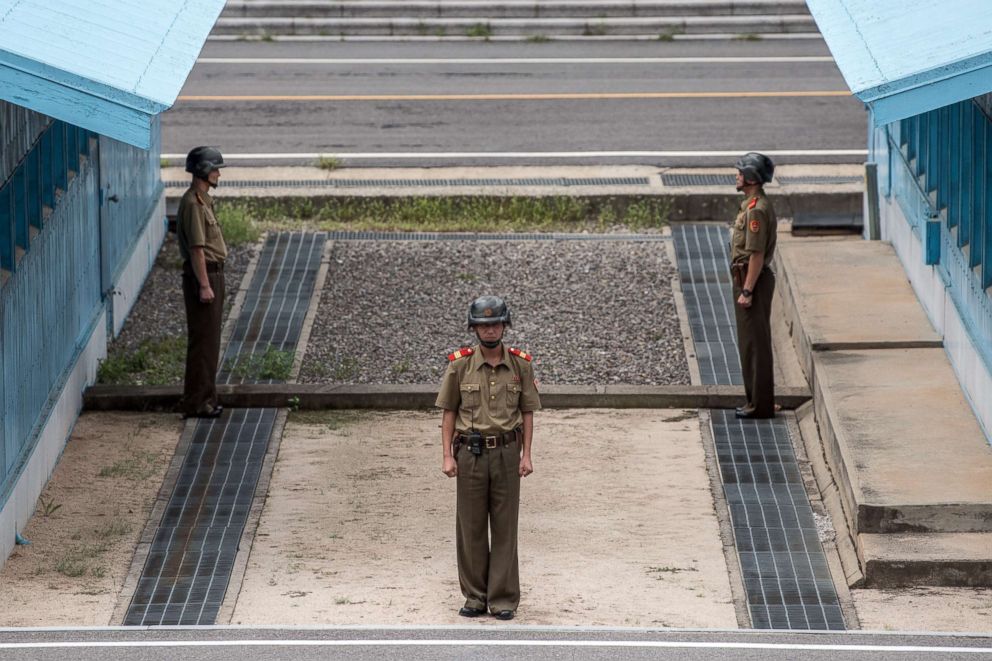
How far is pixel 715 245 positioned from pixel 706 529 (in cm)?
678

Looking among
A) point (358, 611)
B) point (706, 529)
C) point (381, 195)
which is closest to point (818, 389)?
point (706, 529)

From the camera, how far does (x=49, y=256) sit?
12.4 metres

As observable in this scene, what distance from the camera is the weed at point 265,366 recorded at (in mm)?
14242

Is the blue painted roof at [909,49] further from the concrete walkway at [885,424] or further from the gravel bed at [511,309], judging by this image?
the gravel bed at [511,309]

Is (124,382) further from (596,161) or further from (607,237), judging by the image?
(596,161)

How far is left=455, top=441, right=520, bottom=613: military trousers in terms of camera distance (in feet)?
32.0

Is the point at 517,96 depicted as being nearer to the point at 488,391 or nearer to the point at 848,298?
the point at 848,298

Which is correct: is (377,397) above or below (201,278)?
below

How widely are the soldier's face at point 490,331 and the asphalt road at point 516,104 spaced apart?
37.0 feet

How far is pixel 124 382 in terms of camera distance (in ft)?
46.2

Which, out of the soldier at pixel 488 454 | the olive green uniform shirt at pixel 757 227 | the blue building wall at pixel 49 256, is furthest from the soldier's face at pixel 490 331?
the olive green uniform shirt at pixel 757 227

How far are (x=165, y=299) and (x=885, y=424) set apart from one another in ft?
23.5

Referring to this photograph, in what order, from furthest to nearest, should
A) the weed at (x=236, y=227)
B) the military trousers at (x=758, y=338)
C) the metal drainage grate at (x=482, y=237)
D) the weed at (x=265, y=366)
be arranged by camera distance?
the metal drainage grate at (x=482, y=237) → the weed at (x=236, y=227) → the weed at (x=265, y=366) → the military trousers at (x=758, y=338)

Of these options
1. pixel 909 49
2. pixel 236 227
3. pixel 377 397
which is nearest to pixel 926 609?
pixel 909 49
